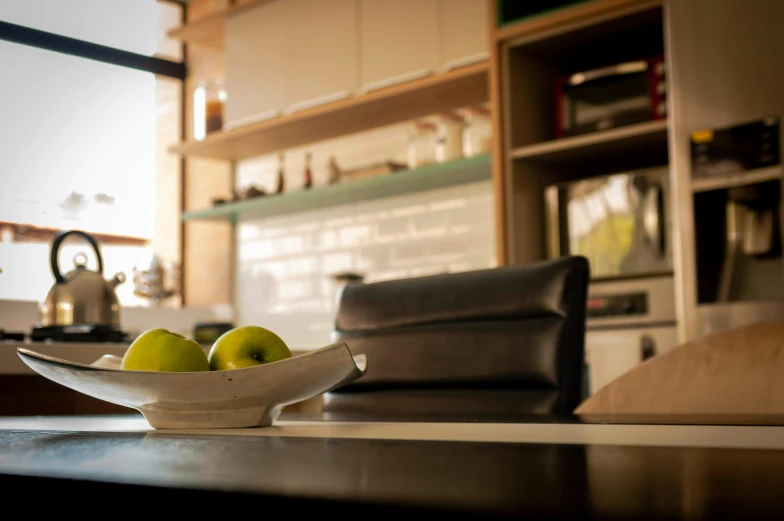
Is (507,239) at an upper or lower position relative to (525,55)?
lower

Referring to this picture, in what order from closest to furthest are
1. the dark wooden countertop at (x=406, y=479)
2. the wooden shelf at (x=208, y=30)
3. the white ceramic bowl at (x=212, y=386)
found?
the dark wooden countertop at (x=406, y=479) → the white ceramic bowl at (x=212, y=386) → the wooden shelf at (x=208, y=30)

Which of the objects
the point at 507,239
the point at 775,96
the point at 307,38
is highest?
the point at 307,38

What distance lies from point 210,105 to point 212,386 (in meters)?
3.91

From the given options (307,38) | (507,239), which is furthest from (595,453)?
(307,38)

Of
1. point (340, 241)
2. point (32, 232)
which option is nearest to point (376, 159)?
point (340, 241)

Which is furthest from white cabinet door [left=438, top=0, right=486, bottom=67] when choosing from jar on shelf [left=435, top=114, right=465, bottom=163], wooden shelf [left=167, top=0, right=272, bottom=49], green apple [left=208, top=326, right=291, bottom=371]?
green apple [left=208, top=326, right=291, bottom=371]

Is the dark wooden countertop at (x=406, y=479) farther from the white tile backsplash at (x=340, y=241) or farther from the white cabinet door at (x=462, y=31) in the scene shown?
the white tile backsplash at (x=340, y=241)

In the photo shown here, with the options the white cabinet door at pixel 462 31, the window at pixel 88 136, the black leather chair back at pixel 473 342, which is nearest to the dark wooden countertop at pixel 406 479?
the black leather chair back at pixel 473 342

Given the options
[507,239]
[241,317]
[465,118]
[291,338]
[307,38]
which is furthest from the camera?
[241,317]

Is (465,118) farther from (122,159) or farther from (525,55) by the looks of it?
(122,159)

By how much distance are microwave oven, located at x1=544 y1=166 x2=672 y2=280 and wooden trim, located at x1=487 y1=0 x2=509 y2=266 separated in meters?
0.16

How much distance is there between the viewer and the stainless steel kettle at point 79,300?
2.55 m

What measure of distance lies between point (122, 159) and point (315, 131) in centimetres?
143

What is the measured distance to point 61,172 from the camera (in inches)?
190
